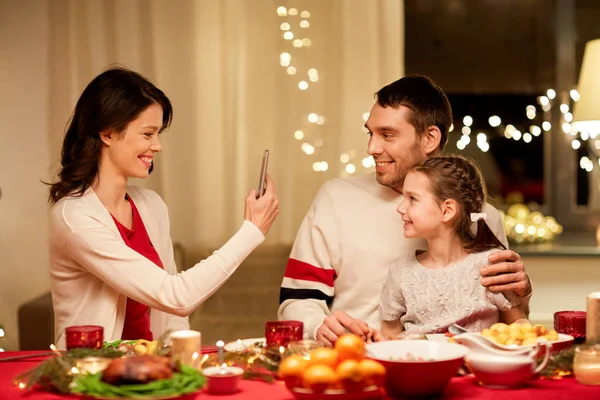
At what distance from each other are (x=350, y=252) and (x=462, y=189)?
0.43 meters

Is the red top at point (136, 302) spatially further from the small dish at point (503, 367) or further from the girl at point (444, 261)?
the small dish at point (503, 367)

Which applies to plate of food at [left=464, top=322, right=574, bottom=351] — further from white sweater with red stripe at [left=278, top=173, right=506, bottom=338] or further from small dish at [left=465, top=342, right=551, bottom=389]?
white sweater with red stripe at [left=278, top=173, right=506, bottom=338]

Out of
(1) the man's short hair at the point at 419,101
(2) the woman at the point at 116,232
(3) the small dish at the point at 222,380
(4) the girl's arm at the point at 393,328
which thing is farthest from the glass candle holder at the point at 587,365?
(1) the man's short hair at the point at 419,101

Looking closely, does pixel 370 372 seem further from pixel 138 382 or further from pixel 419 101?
pixel 419 101

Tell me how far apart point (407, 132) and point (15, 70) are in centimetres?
248

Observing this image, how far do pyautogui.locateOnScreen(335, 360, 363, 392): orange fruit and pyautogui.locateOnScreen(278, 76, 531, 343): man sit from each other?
1.03 metres

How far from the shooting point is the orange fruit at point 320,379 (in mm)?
1386

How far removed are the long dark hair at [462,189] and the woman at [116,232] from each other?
472mm

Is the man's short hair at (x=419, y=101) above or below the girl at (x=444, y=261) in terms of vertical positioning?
above

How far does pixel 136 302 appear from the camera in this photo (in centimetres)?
245

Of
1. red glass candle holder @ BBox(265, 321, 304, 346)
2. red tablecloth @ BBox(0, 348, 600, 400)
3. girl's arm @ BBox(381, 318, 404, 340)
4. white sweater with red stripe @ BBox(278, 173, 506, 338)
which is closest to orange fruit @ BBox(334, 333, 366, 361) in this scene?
red tablecloth @ BBox(0, 348, 600, 400)

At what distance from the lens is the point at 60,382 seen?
155 cm

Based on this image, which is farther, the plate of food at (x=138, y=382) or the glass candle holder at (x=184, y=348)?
the glass candle holder at (x=184, y=348)

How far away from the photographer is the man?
251 cm
